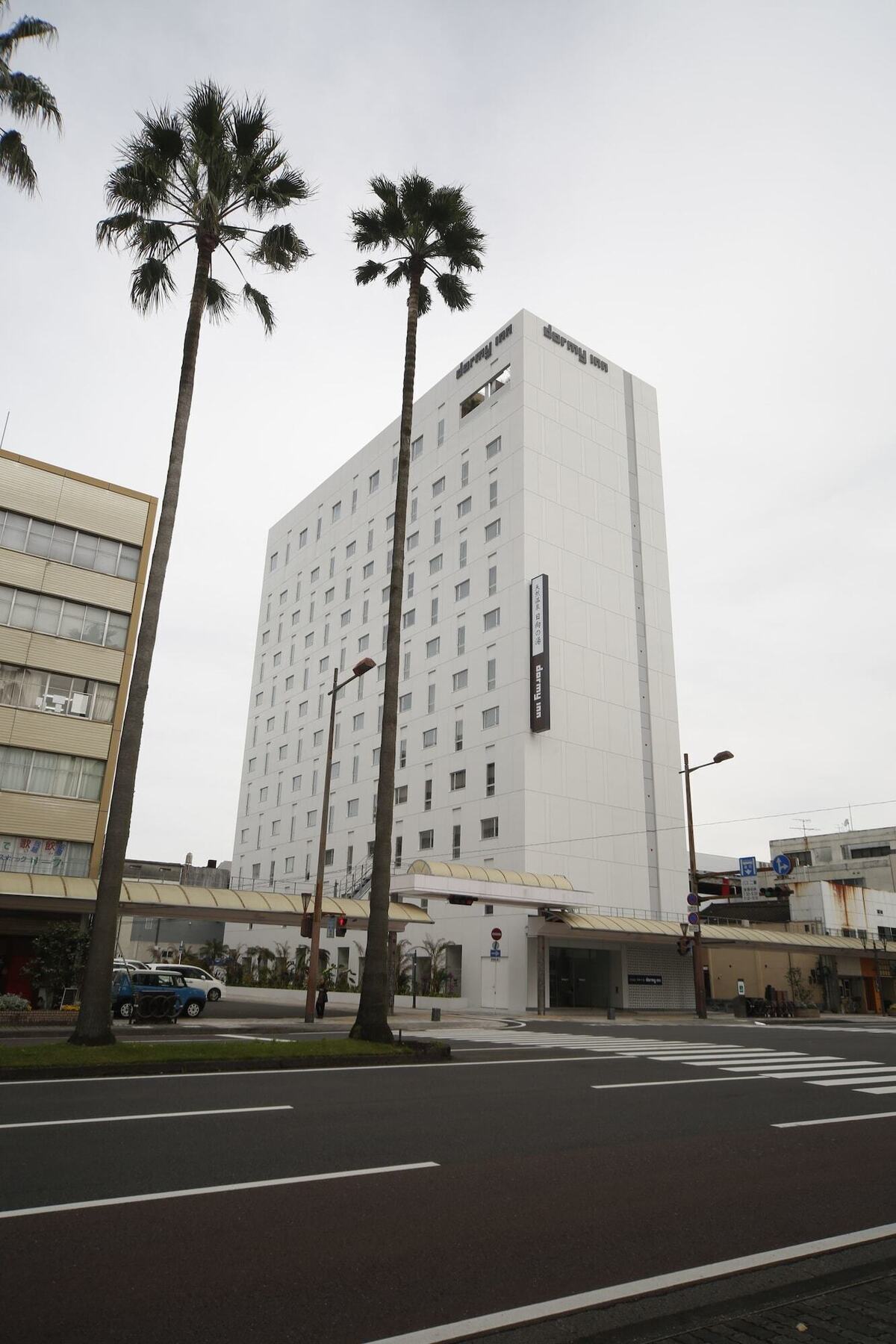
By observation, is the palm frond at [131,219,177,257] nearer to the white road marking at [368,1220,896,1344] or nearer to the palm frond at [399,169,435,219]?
the palm frond at [399,169,435,219]

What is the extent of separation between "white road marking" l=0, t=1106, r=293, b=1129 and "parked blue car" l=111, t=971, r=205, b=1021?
50.7 feet

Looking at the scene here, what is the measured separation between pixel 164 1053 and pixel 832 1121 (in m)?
9.55

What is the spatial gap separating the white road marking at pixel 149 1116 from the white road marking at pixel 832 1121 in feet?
18.5

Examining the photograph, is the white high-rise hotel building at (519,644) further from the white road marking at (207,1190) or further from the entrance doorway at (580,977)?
the white road marking at (207,1190)

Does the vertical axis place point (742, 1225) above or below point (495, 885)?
below

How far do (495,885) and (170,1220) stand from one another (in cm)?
3328

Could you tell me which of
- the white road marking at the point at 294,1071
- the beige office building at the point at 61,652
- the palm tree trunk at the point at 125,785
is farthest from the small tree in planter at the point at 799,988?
the palm tree trunk at the point at 125,785

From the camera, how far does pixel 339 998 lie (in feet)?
139

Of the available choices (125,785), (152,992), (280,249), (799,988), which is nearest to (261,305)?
(280,249)

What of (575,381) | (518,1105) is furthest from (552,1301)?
(575,381)

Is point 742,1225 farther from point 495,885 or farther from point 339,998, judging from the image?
point 339,998

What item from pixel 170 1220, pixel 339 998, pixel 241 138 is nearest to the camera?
pixel 170 1220

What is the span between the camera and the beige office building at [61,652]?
98.3 feet

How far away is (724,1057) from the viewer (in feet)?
57.2
